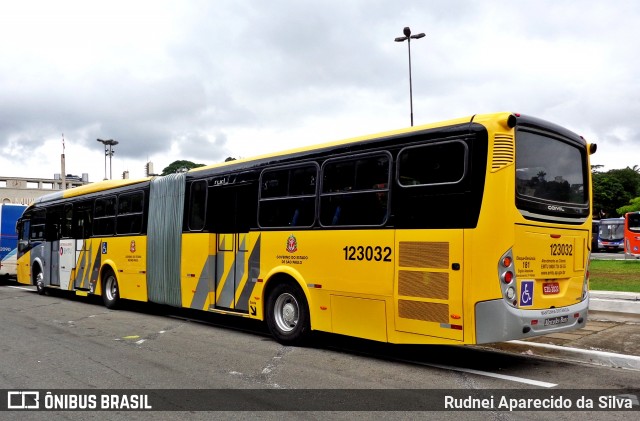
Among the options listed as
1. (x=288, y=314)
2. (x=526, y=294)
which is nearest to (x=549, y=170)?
(x=526, y=294)

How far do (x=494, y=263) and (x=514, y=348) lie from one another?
2817 mm

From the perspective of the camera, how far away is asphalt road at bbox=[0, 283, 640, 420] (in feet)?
18.7

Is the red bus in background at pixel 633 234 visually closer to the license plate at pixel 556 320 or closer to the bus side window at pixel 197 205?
the license plate at pixel 556 320

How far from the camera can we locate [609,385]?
20.7 feet

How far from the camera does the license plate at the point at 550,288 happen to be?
679 cm

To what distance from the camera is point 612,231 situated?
42875 millimetres

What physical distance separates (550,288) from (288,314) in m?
3.97

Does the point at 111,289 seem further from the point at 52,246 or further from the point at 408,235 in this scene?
the point at 408,235

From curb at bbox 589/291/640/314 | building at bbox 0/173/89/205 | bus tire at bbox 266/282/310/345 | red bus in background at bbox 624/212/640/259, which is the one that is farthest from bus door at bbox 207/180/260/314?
building at bbox 0/173/89/205

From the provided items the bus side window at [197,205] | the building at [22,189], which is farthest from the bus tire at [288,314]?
the building at [22,189]

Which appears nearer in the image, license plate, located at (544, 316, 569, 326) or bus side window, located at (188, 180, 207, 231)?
license plate, located at (544, 316, 569, 326)

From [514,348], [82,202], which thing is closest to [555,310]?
[514,348]

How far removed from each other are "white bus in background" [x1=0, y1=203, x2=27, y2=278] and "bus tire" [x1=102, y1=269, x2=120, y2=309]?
9684 millimetres

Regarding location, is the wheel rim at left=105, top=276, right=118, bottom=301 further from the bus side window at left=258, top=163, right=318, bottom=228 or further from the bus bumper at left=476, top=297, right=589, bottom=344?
the bus bumper at left=476, top=297, right=589, bottom=344
